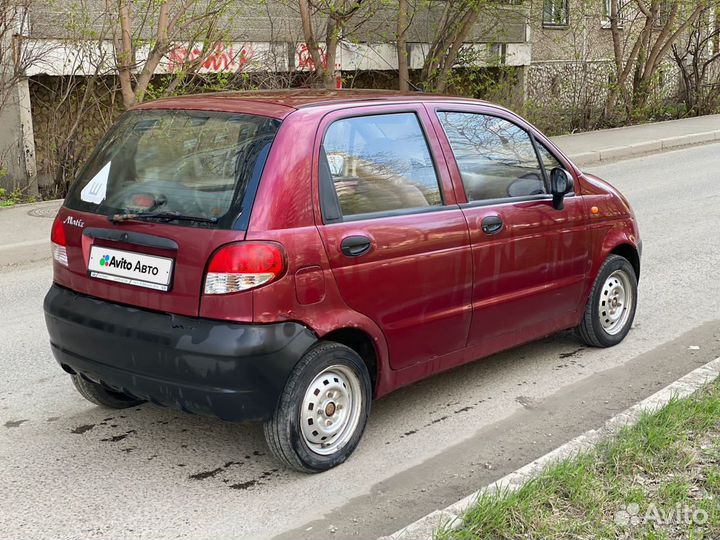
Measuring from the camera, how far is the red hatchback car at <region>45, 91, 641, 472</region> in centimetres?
396

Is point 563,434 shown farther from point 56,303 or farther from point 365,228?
point 56,303

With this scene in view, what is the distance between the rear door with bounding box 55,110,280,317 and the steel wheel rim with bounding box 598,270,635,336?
9.07ft

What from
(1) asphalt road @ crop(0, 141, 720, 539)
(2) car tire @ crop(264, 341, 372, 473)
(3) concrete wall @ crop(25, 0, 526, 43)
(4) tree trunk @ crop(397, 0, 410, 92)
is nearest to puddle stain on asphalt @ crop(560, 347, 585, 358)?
(1) asphalt road @ crop(0, 141, 720, 539)

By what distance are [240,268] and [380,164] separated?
1.01 metres

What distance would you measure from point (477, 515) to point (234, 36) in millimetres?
13029

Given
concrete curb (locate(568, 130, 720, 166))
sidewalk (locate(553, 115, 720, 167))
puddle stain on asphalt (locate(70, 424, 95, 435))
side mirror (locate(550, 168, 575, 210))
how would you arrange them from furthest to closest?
sidewalk (locate(553, 115, 720, 167)) < concrete curb (locate(568, 130, 720, 166)) < side mirror (locate(550, 168, 575, 210)) < puddle stain on asphalt (locate(70, 424, 95, 435))

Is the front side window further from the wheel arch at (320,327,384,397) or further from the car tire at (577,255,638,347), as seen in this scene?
the wheel arch at (320,327,384,397)

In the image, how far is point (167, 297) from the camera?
4.04m

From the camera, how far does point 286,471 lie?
14.1ft

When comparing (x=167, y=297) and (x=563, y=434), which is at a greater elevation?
(x=167, y=297)

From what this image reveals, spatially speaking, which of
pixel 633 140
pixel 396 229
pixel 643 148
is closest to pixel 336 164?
pixel 396 229

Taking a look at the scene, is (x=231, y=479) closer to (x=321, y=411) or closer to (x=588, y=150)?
(x=321, y=411)

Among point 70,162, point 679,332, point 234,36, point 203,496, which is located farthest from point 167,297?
point 234,36

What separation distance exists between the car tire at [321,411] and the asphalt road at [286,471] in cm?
12
